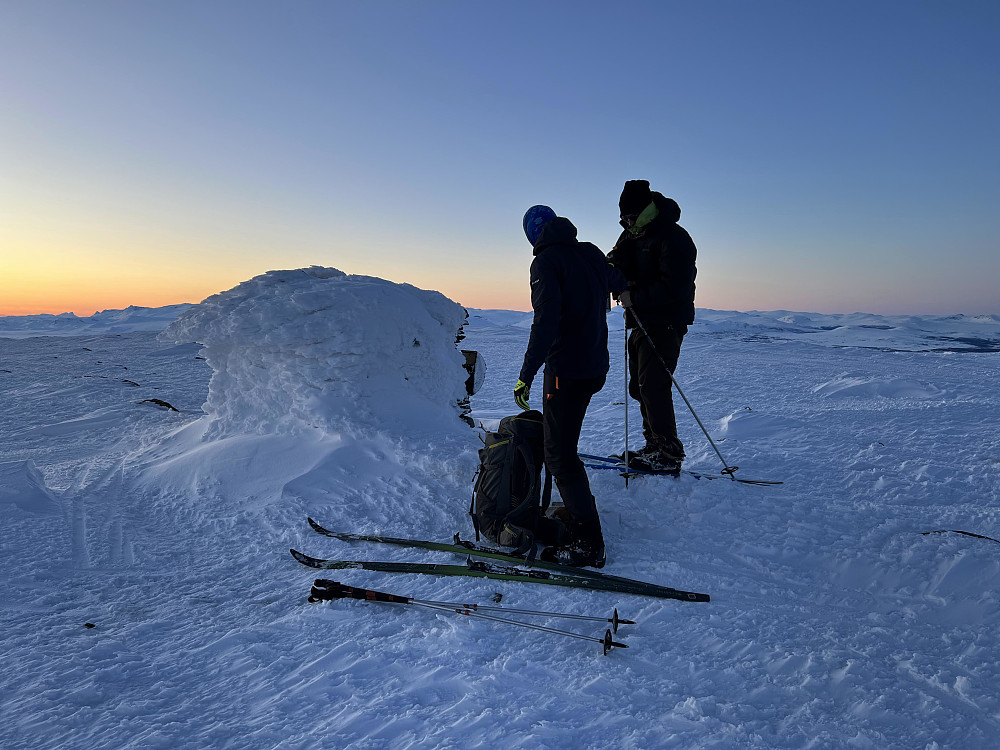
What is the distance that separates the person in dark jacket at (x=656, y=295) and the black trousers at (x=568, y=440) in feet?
4.84

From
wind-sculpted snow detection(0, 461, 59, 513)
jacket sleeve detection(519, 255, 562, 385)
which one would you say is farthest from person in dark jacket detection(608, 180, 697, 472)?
wind-sculpted snow detection(0, 461, 59, 513)

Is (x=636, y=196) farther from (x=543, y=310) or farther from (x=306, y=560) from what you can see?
(x=306, y=560)

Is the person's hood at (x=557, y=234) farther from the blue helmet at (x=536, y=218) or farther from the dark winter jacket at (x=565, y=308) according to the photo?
the blue helmet at (x=536, y=218)

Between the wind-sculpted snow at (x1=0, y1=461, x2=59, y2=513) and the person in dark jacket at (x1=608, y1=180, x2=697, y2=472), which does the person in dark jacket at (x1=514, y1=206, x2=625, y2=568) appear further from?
the wind-sculpted snow at (x1=0, y1=461, x2=59, y2=513)

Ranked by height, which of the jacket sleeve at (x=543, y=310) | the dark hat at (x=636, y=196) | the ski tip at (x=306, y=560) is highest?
the dark hat at (x=636, y=196)

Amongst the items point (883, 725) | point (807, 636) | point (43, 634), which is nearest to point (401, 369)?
point (43, 634)

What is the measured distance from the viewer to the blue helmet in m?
3.60

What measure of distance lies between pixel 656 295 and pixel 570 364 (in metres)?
1.64

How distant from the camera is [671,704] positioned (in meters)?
2.05

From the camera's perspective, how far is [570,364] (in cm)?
327

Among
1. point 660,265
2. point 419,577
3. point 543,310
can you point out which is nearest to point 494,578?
point 419,577

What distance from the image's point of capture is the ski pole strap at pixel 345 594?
2785mm

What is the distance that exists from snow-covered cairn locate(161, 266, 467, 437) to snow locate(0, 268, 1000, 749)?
3cm

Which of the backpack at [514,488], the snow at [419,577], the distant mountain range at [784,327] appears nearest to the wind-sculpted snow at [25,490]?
the snow at [419,577]
